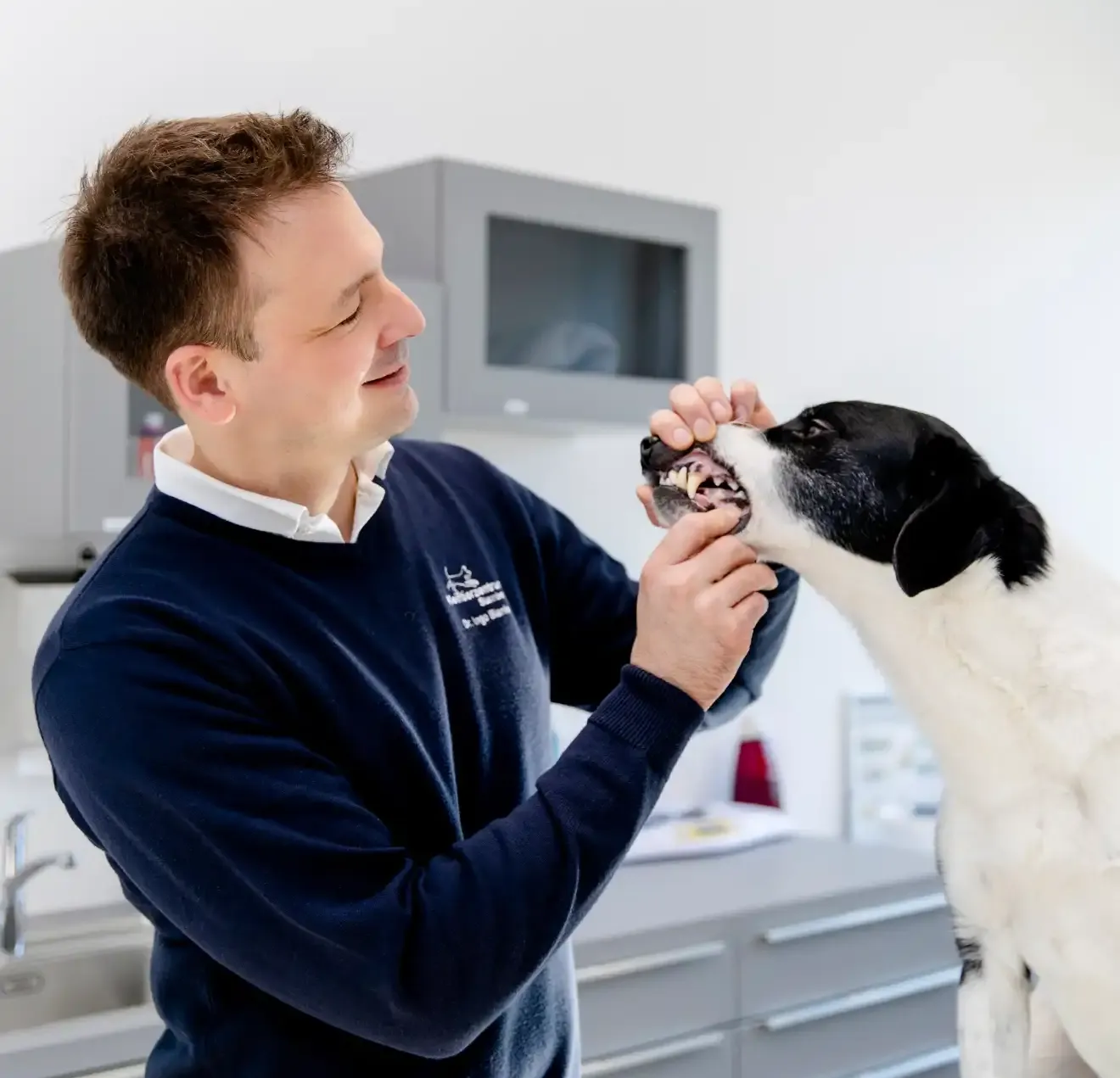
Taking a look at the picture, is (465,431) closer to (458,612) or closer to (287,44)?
(287,44)

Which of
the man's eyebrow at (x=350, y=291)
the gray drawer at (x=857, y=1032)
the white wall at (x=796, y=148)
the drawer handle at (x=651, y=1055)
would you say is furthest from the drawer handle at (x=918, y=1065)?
the man's eyebrow at (x=350, y=291)

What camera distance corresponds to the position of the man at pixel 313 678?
40.3 inches

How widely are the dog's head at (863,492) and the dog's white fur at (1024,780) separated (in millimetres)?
29

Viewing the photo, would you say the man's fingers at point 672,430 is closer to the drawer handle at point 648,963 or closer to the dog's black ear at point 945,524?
the dog's black ear at point 945,524

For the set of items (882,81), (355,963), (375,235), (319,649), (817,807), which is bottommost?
(817,807)

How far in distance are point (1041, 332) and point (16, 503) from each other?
327 centimetres

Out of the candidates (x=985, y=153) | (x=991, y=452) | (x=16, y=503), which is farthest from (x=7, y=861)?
(x=985, y=153)

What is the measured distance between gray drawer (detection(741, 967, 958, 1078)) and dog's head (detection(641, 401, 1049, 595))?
63.3 inches

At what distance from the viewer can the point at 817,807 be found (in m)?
3.82

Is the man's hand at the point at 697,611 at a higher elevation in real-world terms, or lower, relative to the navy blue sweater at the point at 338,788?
higher

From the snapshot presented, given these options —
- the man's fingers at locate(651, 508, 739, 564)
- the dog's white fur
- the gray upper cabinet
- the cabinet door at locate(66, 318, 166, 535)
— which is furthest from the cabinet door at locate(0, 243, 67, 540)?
the dog's white fur

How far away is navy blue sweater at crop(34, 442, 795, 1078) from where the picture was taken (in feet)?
3.35

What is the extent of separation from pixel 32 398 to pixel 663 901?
4.67 ft

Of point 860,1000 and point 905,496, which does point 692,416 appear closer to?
point 905,496
